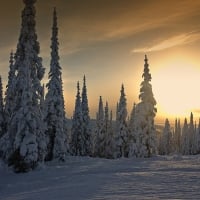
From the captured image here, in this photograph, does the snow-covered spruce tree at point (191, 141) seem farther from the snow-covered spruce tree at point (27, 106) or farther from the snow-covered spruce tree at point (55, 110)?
the snow-covered spruce tree at point (27, 106)

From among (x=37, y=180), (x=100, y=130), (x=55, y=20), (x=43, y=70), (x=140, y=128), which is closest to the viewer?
(x=37, y=180)

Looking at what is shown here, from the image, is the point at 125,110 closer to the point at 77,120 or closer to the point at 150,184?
the point at 77,120

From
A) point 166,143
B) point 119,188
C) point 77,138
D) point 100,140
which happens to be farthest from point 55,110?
point 166,143

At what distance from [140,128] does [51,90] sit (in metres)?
14.5

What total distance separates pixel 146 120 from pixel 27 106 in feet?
74.9

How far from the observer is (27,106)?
113 ft

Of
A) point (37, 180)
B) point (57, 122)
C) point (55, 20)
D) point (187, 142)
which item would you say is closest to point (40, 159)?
point (37, 180)

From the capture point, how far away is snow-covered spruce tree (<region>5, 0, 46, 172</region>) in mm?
33594

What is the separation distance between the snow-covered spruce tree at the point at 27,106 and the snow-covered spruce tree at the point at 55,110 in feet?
25.2

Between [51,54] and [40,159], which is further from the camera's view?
[51,54]

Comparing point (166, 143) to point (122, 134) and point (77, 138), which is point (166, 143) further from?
point (77, 138)

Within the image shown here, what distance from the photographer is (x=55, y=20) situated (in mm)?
47125

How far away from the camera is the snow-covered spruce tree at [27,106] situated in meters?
33.6

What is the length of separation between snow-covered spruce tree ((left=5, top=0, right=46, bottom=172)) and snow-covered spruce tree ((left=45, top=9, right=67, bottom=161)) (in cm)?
770
